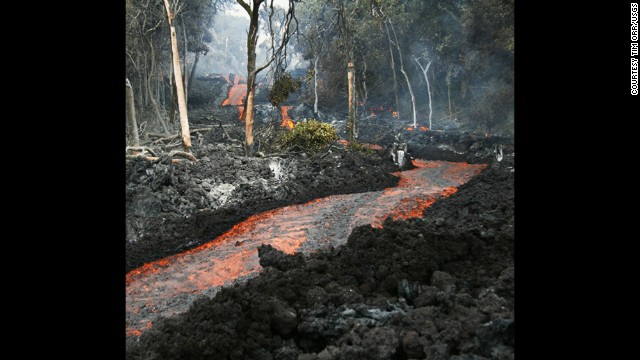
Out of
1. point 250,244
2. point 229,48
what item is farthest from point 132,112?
point 229,48

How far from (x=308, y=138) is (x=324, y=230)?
7.61m

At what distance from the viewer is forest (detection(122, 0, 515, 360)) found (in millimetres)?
3268

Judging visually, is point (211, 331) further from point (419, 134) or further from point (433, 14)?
point (433, 14)

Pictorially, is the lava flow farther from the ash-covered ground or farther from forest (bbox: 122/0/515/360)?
the ash-covered ground

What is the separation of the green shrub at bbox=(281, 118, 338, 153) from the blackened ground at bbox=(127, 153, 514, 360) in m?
10.3

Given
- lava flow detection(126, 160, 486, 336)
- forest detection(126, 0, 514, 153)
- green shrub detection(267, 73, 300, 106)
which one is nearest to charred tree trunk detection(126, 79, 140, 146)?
green shrub detection(267, 73, 300, 106)

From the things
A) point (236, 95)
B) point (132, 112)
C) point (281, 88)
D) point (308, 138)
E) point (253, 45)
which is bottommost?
point (308, 138)

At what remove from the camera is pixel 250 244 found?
317 inches

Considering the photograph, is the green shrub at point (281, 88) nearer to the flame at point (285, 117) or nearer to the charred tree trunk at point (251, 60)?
the charred tree trunk at point (251, 60)

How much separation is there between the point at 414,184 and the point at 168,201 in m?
7.86

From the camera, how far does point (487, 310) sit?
2.98m

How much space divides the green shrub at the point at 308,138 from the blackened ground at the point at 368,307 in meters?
10.3

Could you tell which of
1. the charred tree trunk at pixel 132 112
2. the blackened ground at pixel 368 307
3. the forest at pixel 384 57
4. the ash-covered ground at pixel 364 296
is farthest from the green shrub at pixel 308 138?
the blackened ground at pixel 368 307

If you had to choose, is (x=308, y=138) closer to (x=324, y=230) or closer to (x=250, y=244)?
(x=324, y=230)
